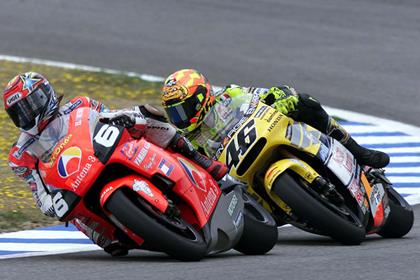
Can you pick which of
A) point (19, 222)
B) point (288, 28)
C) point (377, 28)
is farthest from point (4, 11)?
point (19, 222)

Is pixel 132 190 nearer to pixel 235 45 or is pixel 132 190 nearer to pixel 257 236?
pixel 257 236

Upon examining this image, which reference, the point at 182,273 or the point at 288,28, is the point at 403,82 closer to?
the point at 288,28

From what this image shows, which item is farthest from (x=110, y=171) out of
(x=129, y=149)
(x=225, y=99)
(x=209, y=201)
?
(x=225, y=99)

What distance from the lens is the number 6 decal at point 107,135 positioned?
24.1ft

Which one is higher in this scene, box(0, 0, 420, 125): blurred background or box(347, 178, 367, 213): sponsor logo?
box(347, 178, 367, 213): sponsor logo

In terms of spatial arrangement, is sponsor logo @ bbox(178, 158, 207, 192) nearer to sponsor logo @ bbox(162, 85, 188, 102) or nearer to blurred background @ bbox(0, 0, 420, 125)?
sponsor logo @ bbox(162, 85, 188, 102)

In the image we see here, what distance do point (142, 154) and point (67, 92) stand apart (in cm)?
739

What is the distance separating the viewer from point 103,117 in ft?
25.3

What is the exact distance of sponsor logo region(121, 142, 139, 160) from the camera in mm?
7316

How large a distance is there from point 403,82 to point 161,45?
3852mm

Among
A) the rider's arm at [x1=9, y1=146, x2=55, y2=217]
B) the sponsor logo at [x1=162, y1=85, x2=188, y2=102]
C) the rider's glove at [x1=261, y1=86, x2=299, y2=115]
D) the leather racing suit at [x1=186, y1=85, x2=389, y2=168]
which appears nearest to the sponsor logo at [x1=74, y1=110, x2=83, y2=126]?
the rider's arm at [x1=9, y1=146, x2=55, y2=217]

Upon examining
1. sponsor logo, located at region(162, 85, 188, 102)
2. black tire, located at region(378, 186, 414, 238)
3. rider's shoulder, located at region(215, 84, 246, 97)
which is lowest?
black tire, located at region(378, 186, 414, 238)

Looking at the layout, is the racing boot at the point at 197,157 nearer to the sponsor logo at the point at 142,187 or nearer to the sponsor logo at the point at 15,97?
the sponsor logo at the point at 142,187

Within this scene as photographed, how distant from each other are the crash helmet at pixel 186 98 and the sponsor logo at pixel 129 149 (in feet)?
2.68
